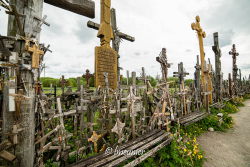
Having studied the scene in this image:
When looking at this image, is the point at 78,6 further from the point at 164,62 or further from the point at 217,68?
the point at 217,68

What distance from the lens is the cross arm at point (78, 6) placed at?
2.23 m

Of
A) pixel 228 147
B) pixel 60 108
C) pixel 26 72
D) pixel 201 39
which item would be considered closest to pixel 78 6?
pixel 26 72

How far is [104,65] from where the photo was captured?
481 centimetres

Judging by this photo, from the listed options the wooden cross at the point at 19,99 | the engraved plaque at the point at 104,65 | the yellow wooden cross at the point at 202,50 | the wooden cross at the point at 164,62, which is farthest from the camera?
the yellow wooden cross at the point at 202,50

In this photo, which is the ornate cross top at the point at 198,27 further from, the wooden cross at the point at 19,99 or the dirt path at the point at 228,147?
the wooden cross at the point at 19,99

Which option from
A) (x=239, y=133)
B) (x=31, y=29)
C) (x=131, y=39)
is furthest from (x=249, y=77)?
(x=31, y=29)

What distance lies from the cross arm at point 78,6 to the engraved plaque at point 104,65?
6.93 ft

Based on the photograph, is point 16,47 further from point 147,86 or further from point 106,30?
point 147,86

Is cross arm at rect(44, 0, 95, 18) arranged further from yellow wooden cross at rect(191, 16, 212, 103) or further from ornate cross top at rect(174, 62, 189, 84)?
yellow wooden cross at rect(191, 16, 212, 103)

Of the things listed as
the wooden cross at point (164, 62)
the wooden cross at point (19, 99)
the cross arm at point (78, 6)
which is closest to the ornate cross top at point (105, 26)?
the wooden cross at point (164, 62)

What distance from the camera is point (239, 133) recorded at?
6184mm

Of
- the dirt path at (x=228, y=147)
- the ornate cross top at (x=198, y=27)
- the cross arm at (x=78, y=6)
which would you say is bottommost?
the dirt path at (x=228, y=147)

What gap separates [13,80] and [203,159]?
5242 mm

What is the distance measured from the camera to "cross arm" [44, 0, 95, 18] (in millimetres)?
2231
